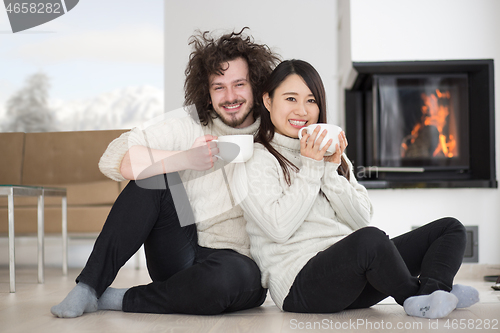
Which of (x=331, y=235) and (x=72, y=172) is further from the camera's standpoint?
(x=72, y=172)

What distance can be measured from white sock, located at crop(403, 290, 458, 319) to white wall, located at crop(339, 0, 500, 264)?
143 centimetres

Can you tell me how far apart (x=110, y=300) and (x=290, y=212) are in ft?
1.80

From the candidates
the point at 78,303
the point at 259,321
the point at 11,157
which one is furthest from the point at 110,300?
the point at 11,157

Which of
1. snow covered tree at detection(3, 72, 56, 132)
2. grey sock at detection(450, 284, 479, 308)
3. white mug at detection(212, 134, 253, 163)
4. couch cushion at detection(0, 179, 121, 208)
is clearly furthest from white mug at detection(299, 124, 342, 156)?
snow covered tree at detection(3, 72, 56, 132)

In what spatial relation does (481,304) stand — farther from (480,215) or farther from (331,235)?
(480,215)

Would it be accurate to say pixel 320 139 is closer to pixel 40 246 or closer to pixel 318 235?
pixel 318 235

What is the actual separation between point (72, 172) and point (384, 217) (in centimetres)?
204

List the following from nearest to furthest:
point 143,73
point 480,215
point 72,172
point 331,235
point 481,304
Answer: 1. point 331,235
2. point 481,304
3. point 480,215
4. point 72,172
5. point 143,73

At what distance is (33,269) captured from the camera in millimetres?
2660

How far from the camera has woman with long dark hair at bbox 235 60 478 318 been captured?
1121 mm

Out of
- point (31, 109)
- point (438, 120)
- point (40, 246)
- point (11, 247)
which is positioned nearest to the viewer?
point (11, 247)

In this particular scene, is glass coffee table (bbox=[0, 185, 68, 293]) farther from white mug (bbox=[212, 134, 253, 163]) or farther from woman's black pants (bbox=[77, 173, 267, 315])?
white mug (bbox=[212, 134, 253, 163])

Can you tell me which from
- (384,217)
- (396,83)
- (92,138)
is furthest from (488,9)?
(92,138)

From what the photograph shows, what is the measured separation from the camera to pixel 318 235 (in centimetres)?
123
